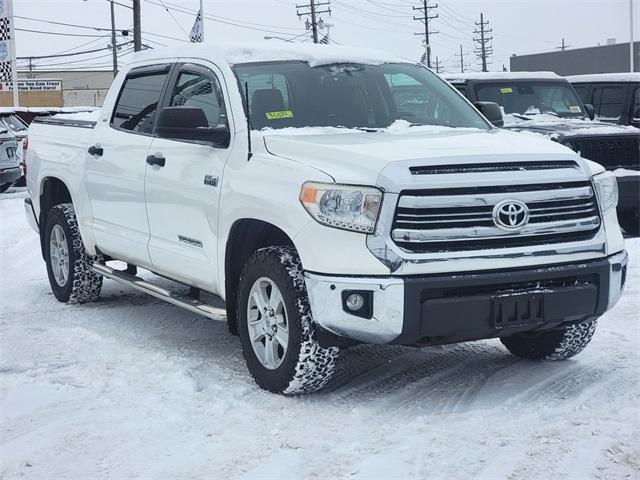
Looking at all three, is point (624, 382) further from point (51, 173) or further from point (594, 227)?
point (51, 173)

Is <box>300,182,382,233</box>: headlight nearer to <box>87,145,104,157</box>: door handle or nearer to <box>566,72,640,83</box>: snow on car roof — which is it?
<box>87,145,104,157</box>: door handle

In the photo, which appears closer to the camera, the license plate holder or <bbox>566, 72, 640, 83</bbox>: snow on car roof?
the license plate holder

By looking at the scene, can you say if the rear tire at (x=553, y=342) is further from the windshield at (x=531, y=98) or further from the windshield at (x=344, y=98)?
the windshield at (x=531, y=98)

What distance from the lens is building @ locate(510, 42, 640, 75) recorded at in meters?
63.3

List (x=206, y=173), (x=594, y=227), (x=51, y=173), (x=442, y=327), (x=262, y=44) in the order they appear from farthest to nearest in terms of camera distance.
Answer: (x=51, y=173) → (x=262, y=44) → (x=206, y=173) → (x=594, y=227) → (x=442, y=327)

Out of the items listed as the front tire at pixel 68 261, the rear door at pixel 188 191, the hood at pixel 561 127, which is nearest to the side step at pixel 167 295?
the rear door at pixel 188 191

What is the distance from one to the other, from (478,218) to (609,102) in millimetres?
10627

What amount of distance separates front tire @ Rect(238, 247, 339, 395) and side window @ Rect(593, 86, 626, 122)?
10421 mm

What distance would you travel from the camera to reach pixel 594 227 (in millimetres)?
5039

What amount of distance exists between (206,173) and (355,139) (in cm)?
92

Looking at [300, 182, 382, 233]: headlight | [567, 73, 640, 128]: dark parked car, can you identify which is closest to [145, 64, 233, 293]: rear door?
[300, 182, 382, 233]: headlight

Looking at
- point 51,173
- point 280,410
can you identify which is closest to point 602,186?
point 280,410

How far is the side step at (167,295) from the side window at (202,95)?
1.08 metres

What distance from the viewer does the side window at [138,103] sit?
21.7ft
